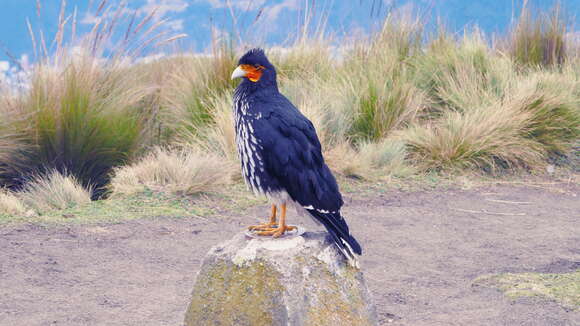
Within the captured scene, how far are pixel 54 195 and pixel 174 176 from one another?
1070 millimetres

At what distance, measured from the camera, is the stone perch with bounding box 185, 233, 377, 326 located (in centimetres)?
346

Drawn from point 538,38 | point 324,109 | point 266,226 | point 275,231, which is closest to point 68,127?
point 324,109

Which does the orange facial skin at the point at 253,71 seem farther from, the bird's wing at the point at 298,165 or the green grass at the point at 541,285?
the green grass at the point at 541,285

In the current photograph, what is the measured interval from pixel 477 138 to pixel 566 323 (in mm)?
4219

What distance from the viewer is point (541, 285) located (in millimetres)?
4785

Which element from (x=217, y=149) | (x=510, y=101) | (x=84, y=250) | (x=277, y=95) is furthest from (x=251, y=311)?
(x=510, y=101)

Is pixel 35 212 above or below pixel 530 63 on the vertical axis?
below

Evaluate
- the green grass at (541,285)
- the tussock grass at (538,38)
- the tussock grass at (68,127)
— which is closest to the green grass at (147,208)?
the tussock grass at (68,127)

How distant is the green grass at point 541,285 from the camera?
458 centimetres

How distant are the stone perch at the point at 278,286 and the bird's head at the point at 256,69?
0.77 m

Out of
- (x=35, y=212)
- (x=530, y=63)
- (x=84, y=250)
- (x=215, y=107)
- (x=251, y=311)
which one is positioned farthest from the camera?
(x=530, y=63)

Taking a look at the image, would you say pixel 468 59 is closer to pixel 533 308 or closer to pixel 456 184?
pixel 456 184

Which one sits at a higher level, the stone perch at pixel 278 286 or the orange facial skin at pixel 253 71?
the orange facial skin at pixel 253 71

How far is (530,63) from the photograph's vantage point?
10594 mm
